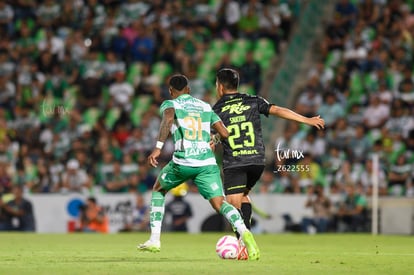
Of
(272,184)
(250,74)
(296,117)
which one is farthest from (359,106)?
(296,117)

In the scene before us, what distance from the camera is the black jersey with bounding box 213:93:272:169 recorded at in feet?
42.9

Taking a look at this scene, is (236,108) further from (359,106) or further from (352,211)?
(359,106)

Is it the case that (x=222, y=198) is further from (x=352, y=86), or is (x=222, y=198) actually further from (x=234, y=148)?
(x=352, y=86)

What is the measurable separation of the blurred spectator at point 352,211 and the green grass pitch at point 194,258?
4.93 m

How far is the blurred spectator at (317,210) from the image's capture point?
78.1 feet

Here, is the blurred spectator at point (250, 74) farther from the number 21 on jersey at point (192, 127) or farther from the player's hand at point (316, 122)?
the number 21 on jersey at point (192, 127)

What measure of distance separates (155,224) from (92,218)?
36.8 ft

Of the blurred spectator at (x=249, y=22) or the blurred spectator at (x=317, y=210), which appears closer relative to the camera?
the blurred spectator at (x=317, y=210)

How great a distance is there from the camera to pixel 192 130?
12656mm

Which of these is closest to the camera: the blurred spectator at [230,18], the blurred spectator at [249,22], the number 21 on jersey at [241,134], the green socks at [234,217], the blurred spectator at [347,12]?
the green socks at [234,217]

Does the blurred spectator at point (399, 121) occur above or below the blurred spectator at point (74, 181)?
above

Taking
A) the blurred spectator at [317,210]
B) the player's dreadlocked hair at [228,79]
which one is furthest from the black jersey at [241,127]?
the blurred spectator at [317,210]

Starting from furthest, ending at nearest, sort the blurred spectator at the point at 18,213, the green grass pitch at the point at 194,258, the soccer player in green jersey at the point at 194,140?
1. the blurred spectator at the point at 18,213
2. the soccer player in green jersey at the point at 194,140
3. the green grass pitch at the point at 194,258

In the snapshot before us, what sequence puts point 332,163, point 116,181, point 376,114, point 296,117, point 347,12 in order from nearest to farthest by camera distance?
point 296,117 < point 332,163 < point 116,181 < point 376,114 < point 347,12
